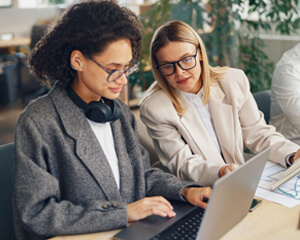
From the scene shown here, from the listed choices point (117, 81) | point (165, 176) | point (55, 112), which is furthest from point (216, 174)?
point (55, 112)

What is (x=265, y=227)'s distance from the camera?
125 centimetres

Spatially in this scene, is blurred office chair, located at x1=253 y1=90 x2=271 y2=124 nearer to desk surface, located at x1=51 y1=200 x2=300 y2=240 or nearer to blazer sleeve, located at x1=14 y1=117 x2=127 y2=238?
desk surface, located at x1=51 y1=200 x2=300 y2=240

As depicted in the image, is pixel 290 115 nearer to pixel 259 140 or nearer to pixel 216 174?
pixel 259 140

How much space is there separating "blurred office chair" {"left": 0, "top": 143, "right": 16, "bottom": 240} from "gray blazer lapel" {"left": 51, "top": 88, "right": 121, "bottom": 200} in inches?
15.3

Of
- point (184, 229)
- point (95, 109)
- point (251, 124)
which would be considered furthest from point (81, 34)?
point (251, 124)

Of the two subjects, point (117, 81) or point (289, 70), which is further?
point (289, 70)

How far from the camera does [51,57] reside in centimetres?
140

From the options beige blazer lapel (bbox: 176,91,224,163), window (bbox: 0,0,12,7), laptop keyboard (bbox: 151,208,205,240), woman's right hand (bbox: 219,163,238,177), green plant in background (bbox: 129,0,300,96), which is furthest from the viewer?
green plant in background (bbox: 129,0,300,96)

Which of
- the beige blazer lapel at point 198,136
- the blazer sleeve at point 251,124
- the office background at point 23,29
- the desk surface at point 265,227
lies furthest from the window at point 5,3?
the desk surface at point 265,227

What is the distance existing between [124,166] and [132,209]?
0.19 m

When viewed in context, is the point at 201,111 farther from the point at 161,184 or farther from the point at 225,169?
the point at 161,184

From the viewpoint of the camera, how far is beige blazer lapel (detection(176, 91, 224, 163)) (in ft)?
6.07

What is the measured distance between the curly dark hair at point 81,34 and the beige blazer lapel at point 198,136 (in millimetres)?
552

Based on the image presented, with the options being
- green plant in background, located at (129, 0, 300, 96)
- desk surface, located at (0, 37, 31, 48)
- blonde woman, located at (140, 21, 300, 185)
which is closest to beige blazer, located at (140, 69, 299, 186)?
blonde woman, located at (140, 21, 300, 185)
